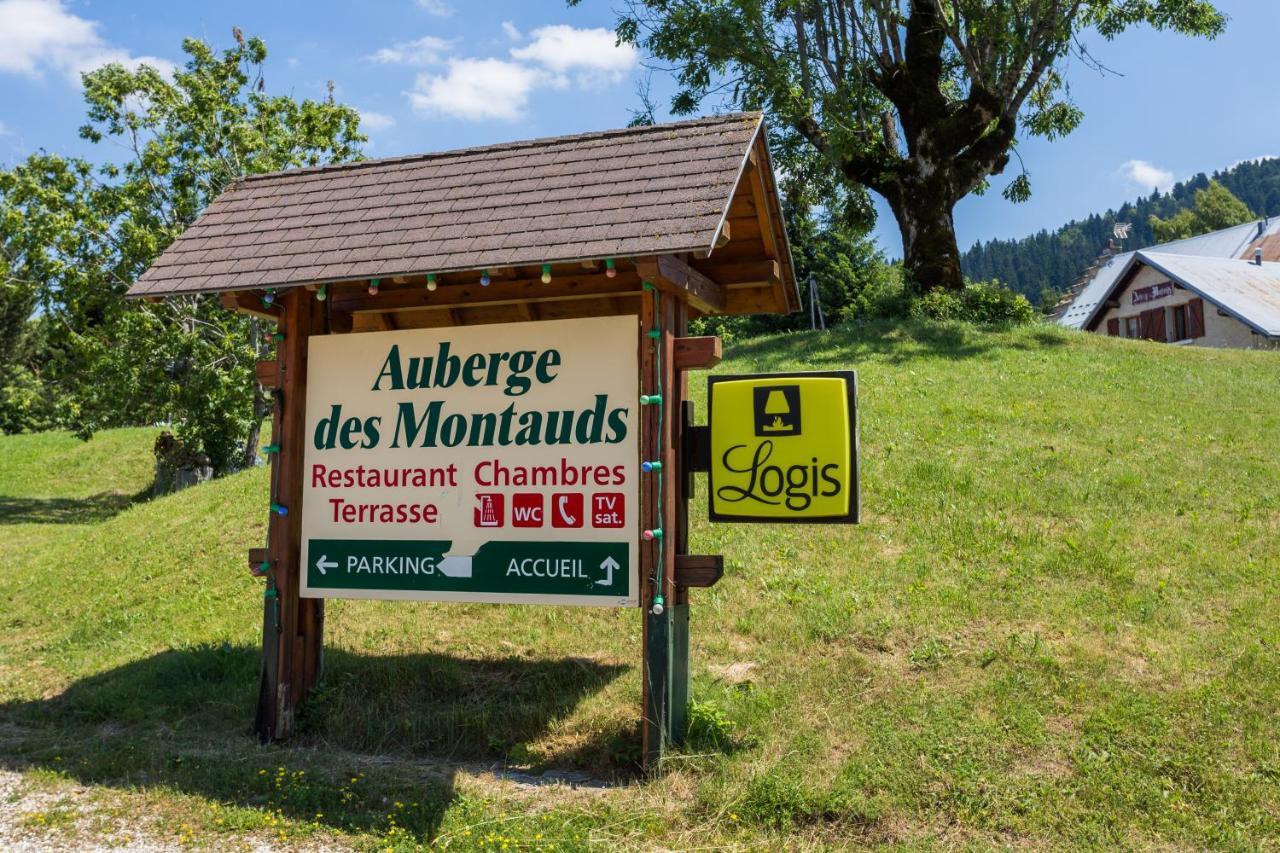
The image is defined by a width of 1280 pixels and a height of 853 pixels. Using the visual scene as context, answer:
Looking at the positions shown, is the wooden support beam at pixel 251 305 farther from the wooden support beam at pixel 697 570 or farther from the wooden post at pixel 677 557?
the wooden support beam at pixel 697 570

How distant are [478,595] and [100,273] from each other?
1868 centimetres

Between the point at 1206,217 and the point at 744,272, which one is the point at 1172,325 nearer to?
the point at 744,272

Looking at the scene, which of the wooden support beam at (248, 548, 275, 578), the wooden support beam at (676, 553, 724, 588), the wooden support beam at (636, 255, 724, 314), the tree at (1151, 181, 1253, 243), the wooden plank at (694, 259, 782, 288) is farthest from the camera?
the tree at (1151, 181, 1253, 243)

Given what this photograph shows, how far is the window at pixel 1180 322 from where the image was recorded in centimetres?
4006

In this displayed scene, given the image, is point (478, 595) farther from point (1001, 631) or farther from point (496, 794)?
point (1001, 631)

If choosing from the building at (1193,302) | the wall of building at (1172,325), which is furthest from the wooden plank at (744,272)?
the building at (1193,302)

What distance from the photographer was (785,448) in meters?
6.37

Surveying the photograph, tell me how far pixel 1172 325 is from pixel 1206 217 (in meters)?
48.2

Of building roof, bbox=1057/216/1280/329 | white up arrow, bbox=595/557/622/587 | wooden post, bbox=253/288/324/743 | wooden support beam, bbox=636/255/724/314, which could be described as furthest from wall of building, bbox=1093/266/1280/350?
wooden post, bbox=253/288/324/743

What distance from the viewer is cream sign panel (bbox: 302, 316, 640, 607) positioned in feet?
21.1

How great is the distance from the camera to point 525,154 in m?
7.54

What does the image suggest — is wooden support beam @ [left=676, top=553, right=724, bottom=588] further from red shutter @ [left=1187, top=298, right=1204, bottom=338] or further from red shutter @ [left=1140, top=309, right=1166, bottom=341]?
red shutter @ [left=1140, top=309, right=1166, bottom=341]

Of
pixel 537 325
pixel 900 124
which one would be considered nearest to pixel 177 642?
pixel 537 325

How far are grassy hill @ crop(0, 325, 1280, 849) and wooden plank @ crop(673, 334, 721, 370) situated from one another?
2.32 metres
